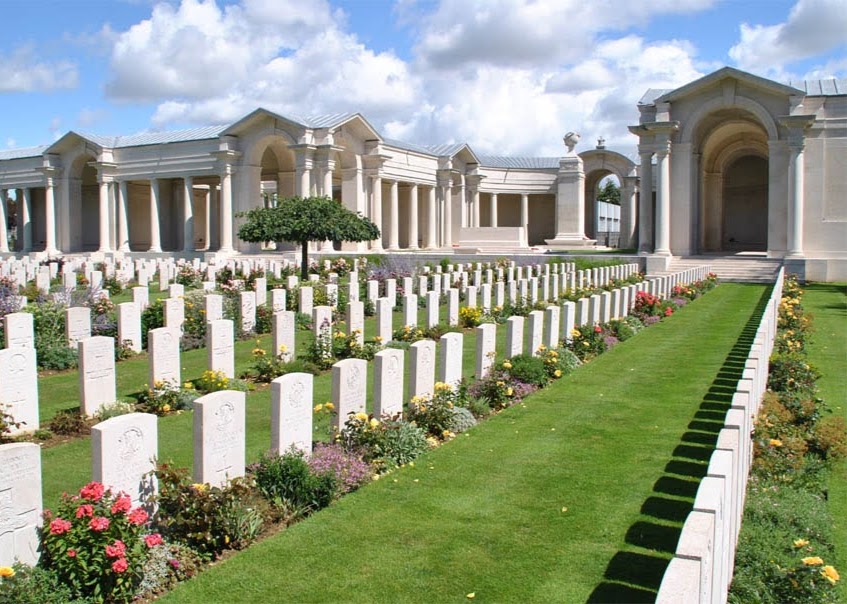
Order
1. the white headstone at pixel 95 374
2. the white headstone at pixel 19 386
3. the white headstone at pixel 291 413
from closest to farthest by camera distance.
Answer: the white headstone at pixel 291 413 < the white headstone at pixel 19 386 < the white headstone at pixel 95 374

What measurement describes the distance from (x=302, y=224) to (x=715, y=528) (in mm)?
23864

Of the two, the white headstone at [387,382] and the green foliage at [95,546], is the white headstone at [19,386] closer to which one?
the white headstone at [387,382]

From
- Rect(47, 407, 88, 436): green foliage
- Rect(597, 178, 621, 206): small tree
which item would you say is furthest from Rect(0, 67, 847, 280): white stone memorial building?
Rect(597, 178, 621, 206): small tree

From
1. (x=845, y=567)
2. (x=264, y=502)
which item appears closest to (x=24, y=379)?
(x=264, y=502)

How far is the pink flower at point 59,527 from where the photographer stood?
4613mm

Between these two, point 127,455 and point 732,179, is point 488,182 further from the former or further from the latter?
point 127,455

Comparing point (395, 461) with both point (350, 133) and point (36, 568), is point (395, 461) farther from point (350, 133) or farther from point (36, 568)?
point (350, 133)

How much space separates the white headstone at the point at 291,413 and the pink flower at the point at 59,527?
2011 mm

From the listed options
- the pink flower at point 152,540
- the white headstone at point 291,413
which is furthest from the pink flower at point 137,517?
the white headstone at point 291,413

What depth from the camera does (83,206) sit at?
2028 inches

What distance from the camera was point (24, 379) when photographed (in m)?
8.16

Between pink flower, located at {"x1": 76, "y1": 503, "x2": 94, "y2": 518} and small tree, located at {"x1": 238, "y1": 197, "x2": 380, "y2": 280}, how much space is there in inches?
856

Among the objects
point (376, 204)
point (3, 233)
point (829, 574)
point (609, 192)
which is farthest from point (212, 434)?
point (609, 192)

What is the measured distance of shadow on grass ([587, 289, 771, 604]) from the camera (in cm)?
488
